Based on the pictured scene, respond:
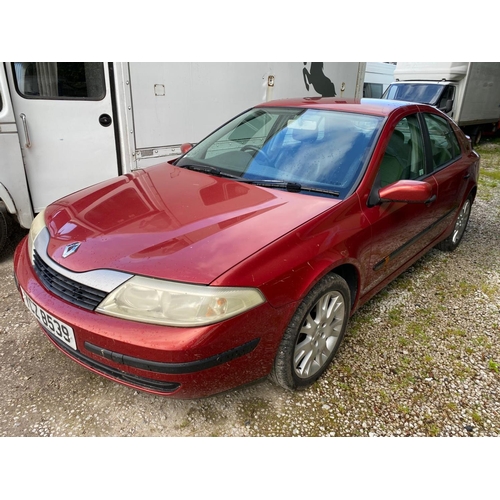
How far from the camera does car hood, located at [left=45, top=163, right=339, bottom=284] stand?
69.9 inches

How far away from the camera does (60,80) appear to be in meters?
3.65

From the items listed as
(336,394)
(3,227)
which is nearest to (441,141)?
(336,394)

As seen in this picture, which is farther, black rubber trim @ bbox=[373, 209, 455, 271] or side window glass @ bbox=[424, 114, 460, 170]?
side window glass @ bbox=[424, 114, 460, 170]

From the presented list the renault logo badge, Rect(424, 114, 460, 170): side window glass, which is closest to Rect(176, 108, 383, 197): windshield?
Rect(424, 114, 460, 170): side window glass

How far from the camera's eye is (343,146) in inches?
100

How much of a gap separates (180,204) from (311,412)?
1.34 meters

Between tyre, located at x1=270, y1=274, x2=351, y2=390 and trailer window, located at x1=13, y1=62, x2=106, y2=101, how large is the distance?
9.91 feet

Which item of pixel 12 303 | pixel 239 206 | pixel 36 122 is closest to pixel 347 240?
pixel 239 206

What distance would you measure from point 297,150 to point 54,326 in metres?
1.76

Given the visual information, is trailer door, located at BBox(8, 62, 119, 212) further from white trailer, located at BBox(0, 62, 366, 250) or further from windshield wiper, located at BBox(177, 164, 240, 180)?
windshield wiper, located at BBox(177, 164, 240, 180)

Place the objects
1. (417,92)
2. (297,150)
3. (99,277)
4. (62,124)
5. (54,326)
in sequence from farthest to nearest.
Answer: (417,92), (62,124), (297,150), (54,326), (99,277)

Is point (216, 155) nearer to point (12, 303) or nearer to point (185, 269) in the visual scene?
point (185, 269)

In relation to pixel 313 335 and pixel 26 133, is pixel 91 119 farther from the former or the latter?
pixel 313 335

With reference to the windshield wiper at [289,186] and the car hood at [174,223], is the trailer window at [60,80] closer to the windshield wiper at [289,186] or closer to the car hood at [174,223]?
the car hood at [174,223]
